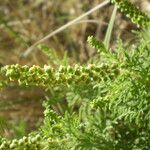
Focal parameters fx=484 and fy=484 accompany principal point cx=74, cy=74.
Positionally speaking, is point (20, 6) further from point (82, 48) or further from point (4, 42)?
point (82, 48)

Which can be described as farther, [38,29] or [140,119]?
[38,29]

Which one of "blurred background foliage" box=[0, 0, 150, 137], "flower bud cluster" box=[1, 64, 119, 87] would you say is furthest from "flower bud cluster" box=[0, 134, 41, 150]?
"blurred background foliage" box=[0, 0, 150, 137]

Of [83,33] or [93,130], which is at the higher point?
[83,33]

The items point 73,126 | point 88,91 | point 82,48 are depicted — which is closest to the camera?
point 73,126

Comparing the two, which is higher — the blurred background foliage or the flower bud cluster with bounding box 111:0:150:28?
the blurred background foliage

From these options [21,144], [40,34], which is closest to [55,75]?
[21,144]

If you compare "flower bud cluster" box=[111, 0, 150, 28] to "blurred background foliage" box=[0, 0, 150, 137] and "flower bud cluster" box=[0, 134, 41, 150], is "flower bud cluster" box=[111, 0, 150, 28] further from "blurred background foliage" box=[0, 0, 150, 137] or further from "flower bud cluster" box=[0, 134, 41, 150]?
"blurred background foliage" box=[0, 0, 150, 137]

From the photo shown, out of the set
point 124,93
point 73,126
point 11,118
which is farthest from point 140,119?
point 11,118
